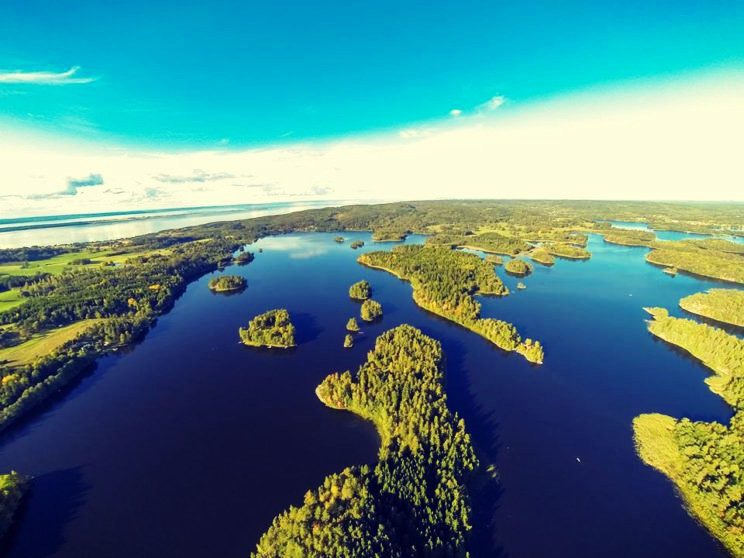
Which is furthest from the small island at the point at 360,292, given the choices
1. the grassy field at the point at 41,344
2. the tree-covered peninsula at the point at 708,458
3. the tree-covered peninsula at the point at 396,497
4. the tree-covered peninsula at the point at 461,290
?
the tree-covered peninsula at the point at 708,458

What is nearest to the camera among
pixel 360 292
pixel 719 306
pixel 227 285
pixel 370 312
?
→ pixel 370 312

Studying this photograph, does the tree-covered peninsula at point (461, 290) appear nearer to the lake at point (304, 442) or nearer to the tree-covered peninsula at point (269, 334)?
the lake at point (304, 442)

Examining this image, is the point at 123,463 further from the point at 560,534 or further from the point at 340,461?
the point at 560,534

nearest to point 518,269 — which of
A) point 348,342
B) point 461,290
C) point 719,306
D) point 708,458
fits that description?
point 461,290

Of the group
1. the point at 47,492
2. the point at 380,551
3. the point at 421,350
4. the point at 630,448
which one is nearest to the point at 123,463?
the point at 47,492

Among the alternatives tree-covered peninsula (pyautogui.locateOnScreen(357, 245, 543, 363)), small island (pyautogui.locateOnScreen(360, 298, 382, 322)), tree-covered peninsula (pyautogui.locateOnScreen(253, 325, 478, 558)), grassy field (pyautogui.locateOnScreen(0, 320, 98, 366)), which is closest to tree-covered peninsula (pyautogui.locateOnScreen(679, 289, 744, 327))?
tree-covered peninsula (pyautogui.locateOnScreen(357, 245, 543, 363))

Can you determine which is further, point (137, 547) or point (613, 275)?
point (613, 275)

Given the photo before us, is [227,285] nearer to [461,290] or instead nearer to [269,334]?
[269,334]

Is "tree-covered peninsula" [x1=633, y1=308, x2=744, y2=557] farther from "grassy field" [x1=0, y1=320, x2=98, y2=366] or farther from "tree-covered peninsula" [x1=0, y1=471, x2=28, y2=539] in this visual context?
"grassy field" [x1=0, y1=320, x2=98, y2=366]
